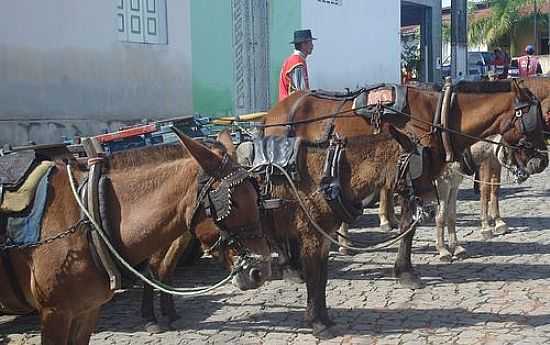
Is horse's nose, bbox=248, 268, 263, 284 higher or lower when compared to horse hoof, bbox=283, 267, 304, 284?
higher

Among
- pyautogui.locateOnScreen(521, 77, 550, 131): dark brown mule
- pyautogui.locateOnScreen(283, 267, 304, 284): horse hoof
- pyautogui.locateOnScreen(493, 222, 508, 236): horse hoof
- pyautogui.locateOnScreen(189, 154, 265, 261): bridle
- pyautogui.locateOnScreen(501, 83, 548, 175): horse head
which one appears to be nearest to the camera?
pyautogui.locateOnScreen(189, 154, 265, 261): bridle

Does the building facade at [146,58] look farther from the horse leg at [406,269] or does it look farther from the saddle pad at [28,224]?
the saddle pad at [28,224]

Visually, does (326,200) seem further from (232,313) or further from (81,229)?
(81,229)

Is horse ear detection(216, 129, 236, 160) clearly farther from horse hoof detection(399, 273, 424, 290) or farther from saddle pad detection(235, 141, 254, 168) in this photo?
horse hoof detection(399, 273, 424, 290)

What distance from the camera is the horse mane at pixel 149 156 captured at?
354cm

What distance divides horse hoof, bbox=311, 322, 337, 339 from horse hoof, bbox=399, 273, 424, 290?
4.79 feet

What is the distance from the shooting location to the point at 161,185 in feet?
11.3

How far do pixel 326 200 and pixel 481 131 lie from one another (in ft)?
5.76

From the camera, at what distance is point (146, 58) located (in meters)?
10.4

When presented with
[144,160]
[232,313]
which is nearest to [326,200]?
[232,313]

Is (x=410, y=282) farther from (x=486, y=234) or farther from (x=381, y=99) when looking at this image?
(x=486, y=234)

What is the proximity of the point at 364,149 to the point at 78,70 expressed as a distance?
525 cm

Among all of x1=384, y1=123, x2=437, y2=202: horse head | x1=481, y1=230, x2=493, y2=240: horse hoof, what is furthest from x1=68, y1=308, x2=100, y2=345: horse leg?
x1=481, y1=230, x2=493, y2=240: horse hoof

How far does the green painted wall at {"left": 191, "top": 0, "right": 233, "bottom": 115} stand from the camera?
11.5 meters
